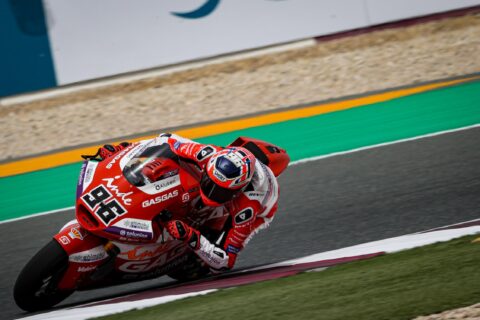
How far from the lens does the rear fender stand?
5.47 m

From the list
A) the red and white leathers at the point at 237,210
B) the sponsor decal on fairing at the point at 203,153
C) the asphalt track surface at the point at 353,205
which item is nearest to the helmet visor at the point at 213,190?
the sponsor decal on fairing at the point at 203,153

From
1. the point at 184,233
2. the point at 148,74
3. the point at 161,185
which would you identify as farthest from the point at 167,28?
the point at 184,233

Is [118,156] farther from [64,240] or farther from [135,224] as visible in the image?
[64,240]

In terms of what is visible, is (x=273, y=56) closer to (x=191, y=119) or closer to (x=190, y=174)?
(x=191, y=119)

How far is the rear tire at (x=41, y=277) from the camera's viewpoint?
5.41 m

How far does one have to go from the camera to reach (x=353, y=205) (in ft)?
24.6

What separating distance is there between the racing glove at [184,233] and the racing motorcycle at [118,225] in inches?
6.2

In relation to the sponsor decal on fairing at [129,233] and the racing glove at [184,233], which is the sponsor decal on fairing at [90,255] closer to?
the sponsor decal on fairing at [129,233]

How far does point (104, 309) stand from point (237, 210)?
1.21 meters

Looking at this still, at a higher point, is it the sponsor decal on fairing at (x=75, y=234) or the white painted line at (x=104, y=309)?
the sponsor decal on fairing at (x=75, y=234)

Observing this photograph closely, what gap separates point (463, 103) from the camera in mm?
10453

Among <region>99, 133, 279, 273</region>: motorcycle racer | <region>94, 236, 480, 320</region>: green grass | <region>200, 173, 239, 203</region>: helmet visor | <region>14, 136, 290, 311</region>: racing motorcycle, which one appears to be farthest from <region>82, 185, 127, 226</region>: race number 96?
<region>94, 236, 480, 320</region>: green grass

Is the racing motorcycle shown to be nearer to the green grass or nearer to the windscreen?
the windscreen

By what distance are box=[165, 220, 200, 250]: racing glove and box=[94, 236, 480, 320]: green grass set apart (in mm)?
435
